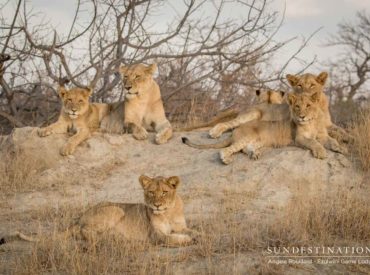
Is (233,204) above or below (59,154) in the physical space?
below

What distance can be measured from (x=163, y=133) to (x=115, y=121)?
2.55 ft

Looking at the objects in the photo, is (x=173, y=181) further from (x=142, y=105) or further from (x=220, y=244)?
(x=142, y=105)

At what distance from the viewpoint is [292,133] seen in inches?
302

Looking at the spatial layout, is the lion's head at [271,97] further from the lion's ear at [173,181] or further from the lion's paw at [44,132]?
the lion's ear at [173,181]

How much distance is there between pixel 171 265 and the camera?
475 cm

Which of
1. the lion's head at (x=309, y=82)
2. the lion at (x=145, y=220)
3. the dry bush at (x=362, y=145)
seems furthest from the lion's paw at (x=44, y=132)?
the dry bush at (x=362, y=145)

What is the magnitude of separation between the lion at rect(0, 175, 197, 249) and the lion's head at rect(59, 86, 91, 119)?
2.63 m

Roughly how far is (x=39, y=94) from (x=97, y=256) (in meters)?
6.56

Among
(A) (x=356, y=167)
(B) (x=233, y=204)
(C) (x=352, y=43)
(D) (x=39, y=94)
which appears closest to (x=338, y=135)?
(A) (x=356, y=167)

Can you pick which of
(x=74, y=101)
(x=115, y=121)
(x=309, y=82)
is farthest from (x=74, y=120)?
(x=309, y=82)

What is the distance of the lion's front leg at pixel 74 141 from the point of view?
788 cm

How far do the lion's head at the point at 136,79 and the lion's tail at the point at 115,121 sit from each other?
1.30ft

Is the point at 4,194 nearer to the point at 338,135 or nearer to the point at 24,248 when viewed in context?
the point at 24,248

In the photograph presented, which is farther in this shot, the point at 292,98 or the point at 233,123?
the point at 233,123
